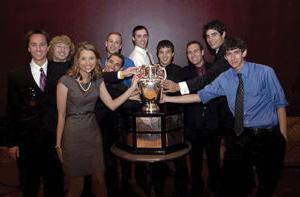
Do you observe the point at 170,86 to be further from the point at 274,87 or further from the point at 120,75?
the point at 274,87

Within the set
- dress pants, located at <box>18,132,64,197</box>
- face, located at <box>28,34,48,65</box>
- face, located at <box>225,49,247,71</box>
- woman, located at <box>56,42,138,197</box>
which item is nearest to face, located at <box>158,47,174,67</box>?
face, located at <box>225,49,247,71</box>

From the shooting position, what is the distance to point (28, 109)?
2721 mm

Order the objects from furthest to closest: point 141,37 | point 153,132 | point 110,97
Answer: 1. point 141,37
2. point 110,97
3. point 153,132

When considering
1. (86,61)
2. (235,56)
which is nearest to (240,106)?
(235,56)

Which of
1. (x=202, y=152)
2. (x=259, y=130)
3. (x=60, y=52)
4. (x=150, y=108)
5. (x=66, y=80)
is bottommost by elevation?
(x=202, y=152)

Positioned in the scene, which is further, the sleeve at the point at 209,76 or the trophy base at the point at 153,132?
the sleeve at the point at 209,76

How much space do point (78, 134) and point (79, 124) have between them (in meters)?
0.08

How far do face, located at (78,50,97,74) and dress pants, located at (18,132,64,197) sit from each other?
0.71 metres

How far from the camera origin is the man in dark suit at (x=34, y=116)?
8.84ft

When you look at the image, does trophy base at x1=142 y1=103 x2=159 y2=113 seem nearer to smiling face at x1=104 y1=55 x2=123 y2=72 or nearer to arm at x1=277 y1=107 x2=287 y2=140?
smiling face at x1=104 y1=55 x2=123 y2=72

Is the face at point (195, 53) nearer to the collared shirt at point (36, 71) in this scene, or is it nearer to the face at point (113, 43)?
the face at point (113, 43)

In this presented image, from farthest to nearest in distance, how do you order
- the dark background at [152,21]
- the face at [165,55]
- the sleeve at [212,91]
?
the dark background at [152,21] < the face at [165,55] < the sleeve at [212,91]

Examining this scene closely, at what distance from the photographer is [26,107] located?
107 inches

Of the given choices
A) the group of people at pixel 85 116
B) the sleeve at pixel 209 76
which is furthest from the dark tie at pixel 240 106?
the sleeve at pixel 209 76
